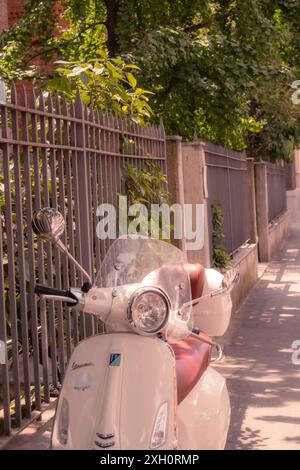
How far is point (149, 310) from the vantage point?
3.81 meters

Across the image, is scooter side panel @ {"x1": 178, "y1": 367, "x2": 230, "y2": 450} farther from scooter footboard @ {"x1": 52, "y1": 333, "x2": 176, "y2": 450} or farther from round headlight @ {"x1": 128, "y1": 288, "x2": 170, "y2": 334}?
round headlight @ {"x1": 128, "y1": 288, "x2": 170, "y2": 334}

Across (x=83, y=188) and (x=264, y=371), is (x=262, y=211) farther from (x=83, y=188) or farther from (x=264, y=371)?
(x=83, y=188)

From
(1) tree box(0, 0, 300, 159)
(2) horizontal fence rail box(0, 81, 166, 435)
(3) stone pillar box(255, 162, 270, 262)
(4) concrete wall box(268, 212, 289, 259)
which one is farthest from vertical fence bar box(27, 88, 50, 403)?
(4) concrete wall box(268, 212, 289, 259)

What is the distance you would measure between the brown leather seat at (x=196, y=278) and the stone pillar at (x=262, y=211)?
1450 centimetres

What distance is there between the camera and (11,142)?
17.9 feet

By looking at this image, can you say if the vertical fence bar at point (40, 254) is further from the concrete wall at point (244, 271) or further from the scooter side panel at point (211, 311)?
the concrete wall at point (244, 271)

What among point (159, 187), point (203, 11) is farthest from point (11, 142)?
point (203, 11)

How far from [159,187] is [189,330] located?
456 cm

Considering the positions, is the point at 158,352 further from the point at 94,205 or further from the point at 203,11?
the point at 203,11

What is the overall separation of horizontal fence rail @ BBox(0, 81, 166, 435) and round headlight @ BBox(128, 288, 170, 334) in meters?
1.51

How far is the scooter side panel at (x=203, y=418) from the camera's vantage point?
4254 mm

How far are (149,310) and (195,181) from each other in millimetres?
6482

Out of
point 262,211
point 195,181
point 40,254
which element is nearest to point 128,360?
point 40,254

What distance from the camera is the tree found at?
14.0 meters
